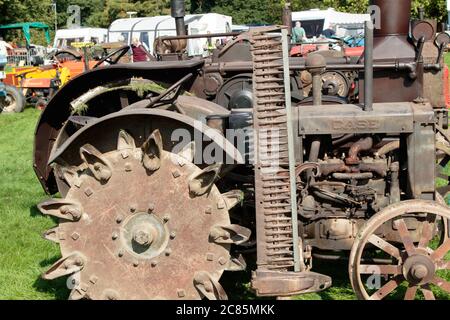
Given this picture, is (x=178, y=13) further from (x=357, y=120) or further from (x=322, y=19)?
(x=322, y=19)

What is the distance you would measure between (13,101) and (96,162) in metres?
13.4

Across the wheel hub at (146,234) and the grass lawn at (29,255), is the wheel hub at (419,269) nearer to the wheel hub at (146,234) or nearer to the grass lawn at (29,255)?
the grass lawn at (29,255)

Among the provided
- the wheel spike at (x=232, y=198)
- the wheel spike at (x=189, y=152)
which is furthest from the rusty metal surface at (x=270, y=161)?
the wheel spike at (x=189, y=152)

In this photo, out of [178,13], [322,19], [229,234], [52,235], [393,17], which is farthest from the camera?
[322,19]

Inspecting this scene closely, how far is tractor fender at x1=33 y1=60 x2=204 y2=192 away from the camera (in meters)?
5.26

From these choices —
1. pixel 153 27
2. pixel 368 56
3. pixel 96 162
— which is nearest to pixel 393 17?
pixel 368 56

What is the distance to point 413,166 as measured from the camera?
161 inches

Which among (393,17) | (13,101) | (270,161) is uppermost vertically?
(393,17)

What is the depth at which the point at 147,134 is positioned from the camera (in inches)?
155

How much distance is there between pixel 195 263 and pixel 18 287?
1.91 metres

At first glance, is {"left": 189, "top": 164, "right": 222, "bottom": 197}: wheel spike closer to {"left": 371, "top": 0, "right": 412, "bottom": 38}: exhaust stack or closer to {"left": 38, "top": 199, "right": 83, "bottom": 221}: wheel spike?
{"left": 38, "top": 199, "right": 83, "bottom": 221}: wheel spike

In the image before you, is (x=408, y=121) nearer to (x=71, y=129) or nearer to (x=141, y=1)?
(x=71, y=129)

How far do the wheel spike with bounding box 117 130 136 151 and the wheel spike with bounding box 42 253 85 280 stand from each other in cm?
70

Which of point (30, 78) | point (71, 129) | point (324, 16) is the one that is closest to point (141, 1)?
point (324, 16)
